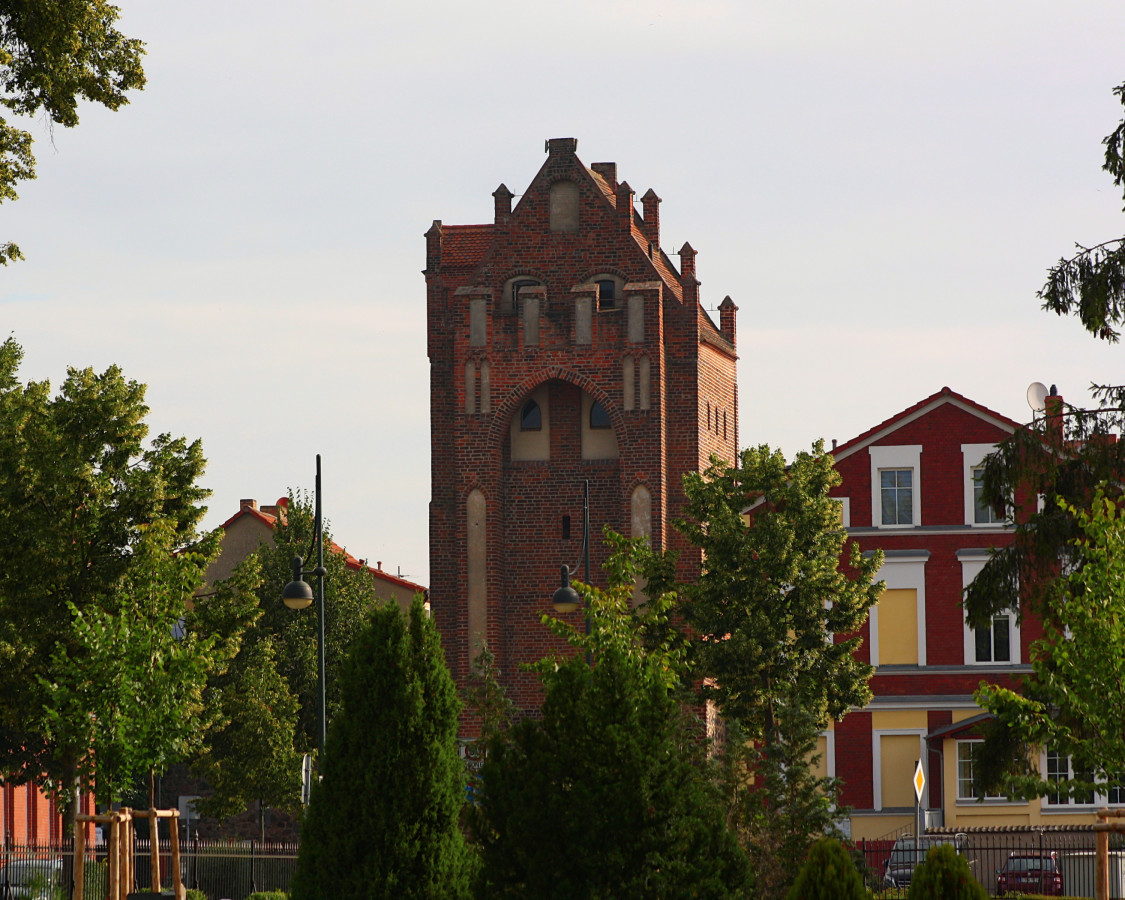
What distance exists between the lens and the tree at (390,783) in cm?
1503

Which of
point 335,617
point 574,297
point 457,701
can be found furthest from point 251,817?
point 457,701

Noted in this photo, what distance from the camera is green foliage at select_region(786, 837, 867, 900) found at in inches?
528

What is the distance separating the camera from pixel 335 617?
4825 cm

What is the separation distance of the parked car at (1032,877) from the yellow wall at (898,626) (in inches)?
477

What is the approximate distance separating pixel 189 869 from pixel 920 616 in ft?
66.6

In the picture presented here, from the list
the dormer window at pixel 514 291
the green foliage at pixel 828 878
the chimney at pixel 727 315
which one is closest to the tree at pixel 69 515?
the green foliage at pixel 828 878

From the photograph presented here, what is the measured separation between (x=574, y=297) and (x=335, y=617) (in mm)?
12782

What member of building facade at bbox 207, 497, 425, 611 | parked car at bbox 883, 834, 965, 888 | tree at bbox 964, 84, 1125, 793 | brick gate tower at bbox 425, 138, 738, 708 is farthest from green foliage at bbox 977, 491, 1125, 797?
building facade at bbox 207, 497, 425, 611

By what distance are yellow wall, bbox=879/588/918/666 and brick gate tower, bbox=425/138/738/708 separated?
8.75 m

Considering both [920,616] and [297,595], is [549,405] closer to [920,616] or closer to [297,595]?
[920,616]

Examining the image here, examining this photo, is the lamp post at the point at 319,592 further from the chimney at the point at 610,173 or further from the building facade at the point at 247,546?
the building facade at the point at 247,546

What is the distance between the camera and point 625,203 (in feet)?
181

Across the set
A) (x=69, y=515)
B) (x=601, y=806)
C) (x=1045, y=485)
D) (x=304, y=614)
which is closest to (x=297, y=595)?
(x=69, y=515)

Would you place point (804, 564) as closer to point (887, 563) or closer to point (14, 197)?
point (887, 563)
